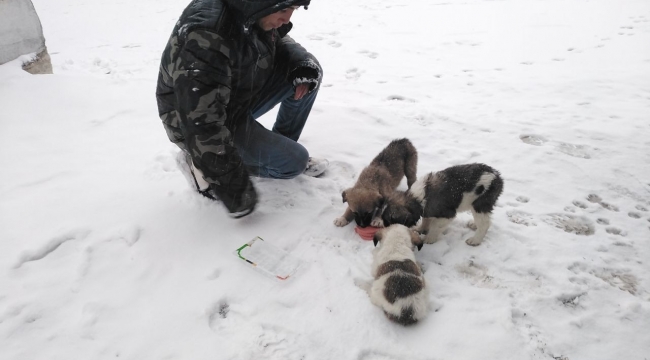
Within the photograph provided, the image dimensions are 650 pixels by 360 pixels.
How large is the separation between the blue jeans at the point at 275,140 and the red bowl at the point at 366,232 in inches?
31.7

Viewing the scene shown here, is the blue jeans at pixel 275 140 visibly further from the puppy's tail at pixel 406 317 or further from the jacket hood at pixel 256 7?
the puppy's tail at pixel 406 317

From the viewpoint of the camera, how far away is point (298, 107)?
3.72m

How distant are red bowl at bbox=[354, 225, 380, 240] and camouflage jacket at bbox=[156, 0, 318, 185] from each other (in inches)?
42.3

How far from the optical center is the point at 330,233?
3166mm

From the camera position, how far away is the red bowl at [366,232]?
3.11 meters

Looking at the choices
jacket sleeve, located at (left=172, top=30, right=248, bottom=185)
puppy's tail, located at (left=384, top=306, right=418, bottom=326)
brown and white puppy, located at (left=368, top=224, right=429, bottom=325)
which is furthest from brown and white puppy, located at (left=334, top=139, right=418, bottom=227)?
jacket sleeve, located at (left=172, top=30, right=248, bottom=185)

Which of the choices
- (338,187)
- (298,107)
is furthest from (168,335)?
(298,107)

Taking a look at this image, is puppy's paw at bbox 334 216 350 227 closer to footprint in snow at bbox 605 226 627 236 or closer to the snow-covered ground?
the snow-covered ground

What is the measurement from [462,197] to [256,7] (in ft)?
6.52

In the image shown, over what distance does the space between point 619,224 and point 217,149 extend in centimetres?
324

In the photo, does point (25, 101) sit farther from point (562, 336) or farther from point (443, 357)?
point (562, 336)

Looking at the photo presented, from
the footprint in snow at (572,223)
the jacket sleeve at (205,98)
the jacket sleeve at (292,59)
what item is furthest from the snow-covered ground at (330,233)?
the jacket sleeve at (292,59)

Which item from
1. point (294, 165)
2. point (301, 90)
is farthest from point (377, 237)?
point (301, 90)

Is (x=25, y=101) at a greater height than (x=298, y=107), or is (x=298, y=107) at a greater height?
(x=298, y=107)
